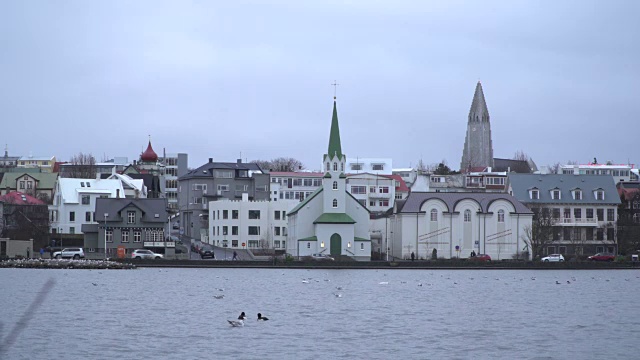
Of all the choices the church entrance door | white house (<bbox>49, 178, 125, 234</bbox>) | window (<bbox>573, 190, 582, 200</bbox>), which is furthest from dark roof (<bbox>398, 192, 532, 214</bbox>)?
white house (<bbox>49, 178, 125, 234</bbox>)

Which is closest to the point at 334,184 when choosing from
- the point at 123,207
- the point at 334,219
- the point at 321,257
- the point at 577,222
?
the point at 334,219

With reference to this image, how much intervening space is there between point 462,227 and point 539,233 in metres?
8.56

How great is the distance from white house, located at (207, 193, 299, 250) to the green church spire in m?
11.4

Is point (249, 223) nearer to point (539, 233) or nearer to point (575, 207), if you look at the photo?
point (539, 233)

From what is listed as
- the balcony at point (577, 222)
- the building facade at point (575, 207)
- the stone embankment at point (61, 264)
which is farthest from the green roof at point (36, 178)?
the balcony at point (577, 222)

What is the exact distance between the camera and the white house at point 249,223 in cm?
12250

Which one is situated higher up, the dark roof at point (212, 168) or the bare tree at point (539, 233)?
the dark roof at point (212, 168)

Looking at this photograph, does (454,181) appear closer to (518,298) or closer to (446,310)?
(518,298)

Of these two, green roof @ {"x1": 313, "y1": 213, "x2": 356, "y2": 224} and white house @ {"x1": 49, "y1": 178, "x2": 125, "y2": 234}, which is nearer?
green roof @ {"x1": 313, "y1": 213, "x2": 356, "y2": 224}

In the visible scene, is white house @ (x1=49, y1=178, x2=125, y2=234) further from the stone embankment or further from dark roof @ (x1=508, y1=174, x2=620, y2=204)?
dark roof @ (x1=508, y1=174, x2=620, y2=204)

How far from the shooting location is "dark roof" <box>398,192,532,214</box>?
110 m

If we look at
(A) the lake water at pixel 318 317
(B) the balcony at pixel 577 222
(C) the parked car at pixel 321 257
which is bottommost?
(A) the lake water at pixel 318 317

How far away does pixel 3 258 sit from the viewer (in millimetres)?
94875

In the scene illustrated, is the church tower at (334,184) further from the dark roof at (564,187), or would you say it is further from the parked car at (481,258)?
the dark roof at (564,187)
